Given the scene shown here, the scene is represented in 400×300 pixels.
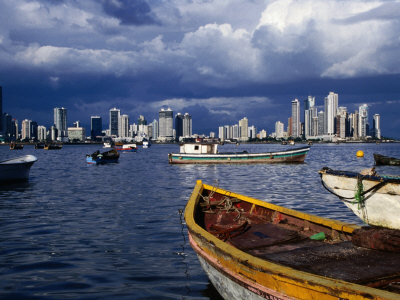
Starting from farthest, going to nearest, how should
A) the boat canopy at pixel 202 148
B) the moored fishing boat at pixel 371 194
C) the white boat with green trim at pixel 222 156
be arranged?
the boat canopy at pixel 202 148
the white boat with green trim at pixel 222 156
the moored fishing boat at pixel 371 194

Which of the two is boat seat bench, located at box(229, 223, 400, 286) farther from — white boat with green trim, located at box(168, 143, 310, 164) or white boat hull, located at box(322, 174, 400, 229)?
white boat with green trim, located at box(168, 143, 310, 164)

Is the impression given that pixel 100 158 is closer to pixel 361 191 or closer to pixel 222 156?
pixel 222 156

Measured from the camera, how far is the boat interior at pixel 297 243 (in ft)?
20.1

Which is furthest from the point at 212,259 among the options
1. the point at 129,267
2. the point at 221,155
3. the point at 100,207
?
the point at 221,155

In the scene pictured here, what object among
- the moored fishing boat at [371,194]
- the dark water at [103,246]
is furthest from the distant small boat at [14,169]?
the moored fishing boat at [371,194]

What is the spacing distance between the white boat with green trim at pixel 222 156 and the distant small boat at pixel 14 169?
2654 centimetres

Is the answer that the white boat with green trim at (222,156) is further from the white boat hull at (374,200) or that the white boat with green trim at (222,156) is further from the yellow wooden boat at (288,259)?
the white boat hull at (374,200)

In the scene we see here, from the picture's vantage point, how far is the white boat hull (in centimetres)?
873

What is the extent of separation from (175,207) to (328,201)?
27.5 feet

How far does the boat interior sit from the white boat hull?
1.45 m

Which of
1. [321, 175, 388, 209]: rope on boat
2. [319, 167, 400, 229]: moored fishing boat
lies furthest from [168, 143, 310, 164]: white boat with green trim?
[321, 175, 388, 209]: rope on boat

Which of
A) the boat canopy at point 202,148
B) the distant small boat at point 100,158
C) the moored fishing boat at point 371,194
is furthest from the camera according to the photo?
the distant small boat at point 100,158

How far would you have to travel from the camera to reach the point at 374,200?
30.1 ft

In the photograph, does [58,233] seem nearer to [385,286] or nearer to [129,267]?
[129,267]
